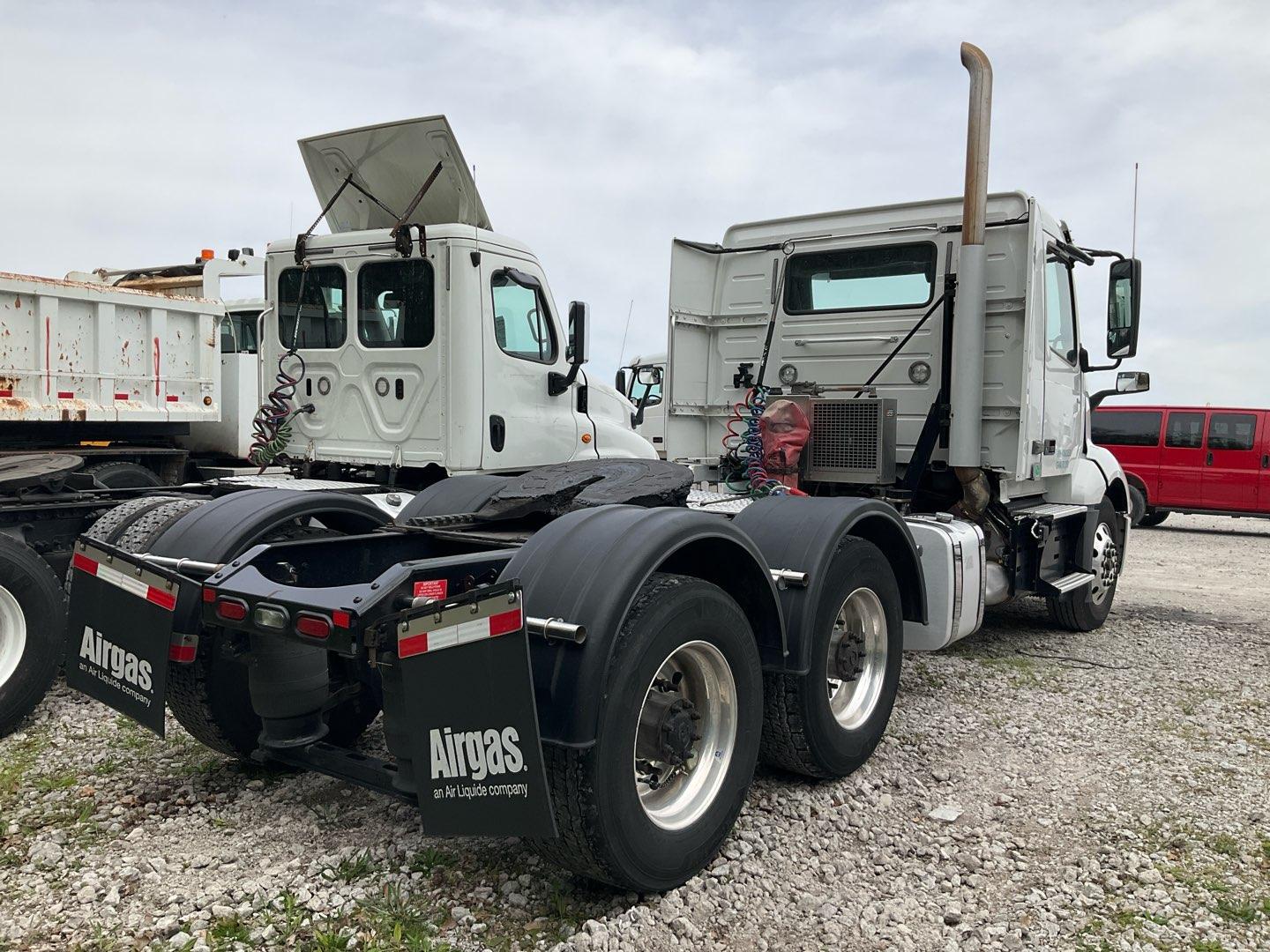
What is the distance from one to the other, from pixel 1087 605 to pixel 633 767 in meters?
5.75

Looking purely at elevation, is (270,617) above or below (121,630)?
above

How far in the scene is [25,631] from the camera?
4.52 m

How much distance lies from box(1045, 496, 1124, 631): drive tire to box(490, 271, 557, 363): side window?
13.4 feet

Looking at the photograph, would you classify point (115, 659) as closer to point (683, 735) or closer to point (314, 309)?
point (683, 735)

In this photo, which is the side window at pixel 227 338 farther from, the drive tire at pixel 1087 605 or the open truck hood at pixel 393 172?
the drive tire at pixel 1087 605

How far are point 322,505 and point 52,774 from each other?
5.02ft

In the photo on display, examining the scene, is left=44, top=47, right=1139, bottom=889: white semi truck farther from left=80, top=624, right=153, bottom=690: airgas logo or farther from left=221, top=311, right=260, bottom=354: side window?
left=221, top=311, right=260, bottom=354: side window

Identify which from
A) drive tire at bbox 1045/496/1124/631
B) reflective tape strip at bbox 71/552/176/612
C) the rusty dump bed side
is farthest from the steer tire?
drive tire at bbox 1045/496/1124/631

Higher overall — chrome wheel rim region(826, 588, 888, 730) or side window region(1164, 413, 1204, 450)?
side window region(1164, 413, 1204, 450)

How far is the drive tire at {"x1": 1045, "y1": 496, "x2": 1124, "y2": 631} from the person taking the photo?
7.38 metres

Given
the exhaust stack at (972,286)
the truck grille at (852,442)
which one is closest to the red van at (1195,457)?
the exhaust stack at (972,286)

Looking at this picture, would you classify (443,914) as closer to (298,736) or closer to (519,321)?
(298,736)

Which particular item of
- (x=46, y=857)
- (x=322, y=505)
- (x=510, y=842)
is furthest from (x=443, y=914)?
(x=322, y=505)

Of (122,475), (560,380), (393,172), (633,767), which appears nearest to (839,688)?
(633,767)
